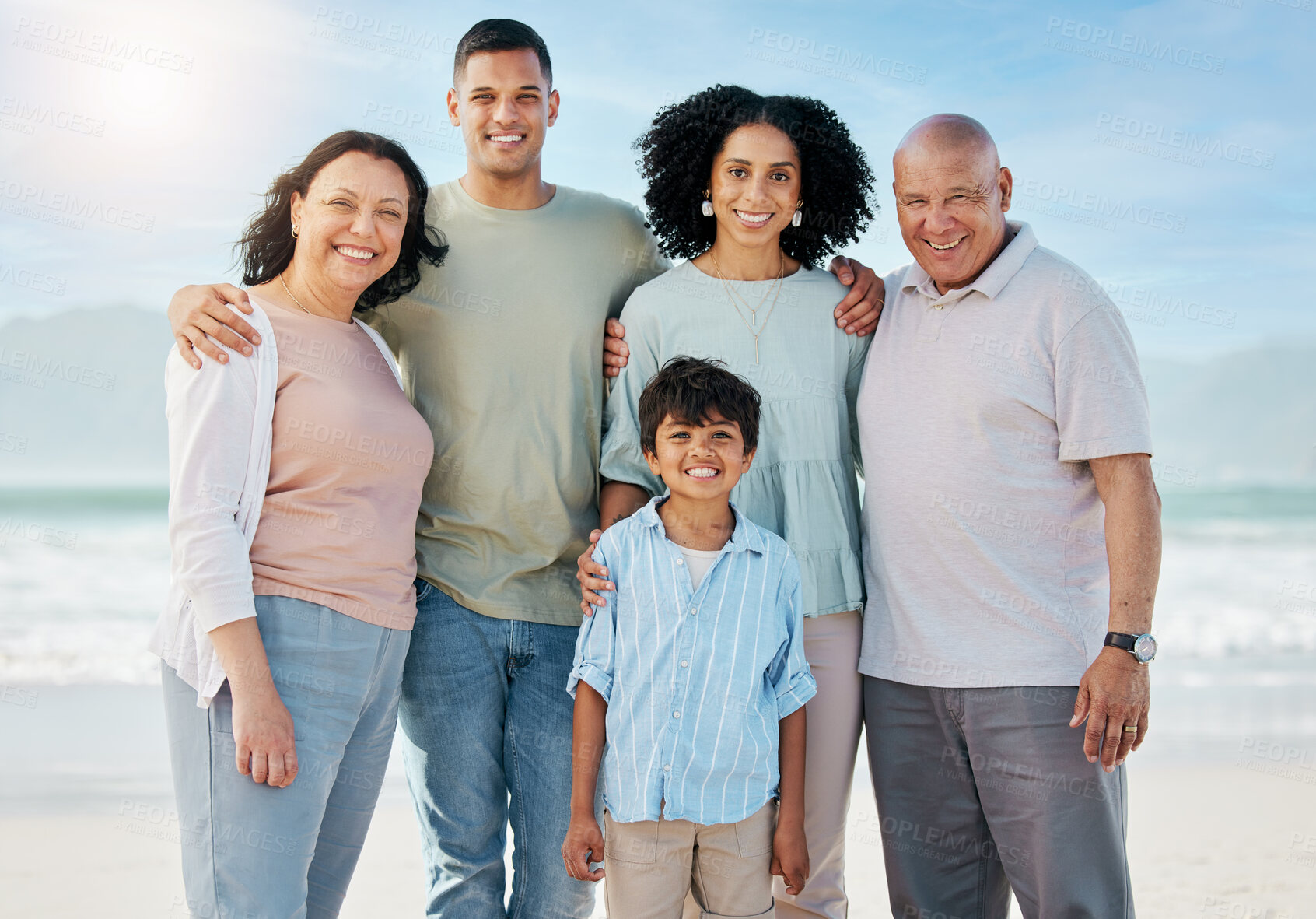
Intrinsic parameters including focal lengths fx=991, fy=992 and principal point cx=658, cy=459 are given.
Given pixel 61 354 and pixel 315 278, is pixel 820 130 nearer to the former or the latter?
pixel 315 278

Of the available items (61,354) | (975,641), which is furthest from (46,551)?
(975,641)

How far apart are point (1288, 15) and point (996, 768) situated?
1567 centimetres

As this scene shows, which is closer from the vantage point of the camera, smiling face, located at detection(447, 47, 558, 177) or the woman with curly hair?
the woman with curly hair

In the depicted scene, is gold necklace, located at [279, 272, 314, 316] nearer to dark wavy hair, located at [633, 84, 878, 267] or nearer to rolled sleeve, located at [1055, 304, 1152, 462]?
dark wavy hair, located at [633, 84, 878, 267]

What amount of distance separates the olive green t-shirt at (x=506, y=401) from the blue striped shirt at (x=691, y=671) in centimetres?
34

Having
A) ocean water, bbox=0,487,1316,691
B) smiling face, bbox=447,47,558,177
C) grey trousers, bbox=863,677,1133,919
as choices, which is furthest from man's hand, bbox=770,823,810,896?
ocean water, bbox=0,487,1316,691

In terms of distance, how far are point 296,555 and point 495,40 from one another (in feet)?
5.31

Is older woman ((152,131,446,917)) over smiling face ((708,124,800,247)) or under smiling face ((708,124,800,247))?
under

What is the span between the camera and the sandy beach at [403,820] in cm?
450

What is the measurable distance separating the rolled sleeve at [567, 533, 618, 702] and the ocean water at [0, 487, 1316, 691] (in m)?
7.21

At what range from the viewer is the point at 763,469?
2.70 metres

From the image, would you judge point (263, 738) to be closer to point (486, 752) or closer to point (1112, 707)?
point (486, 752)

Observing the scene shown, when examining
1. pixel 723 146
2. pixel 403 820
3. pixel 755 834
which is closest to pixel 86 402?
pixel 403 820

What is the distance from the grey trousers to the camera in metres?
2.35
